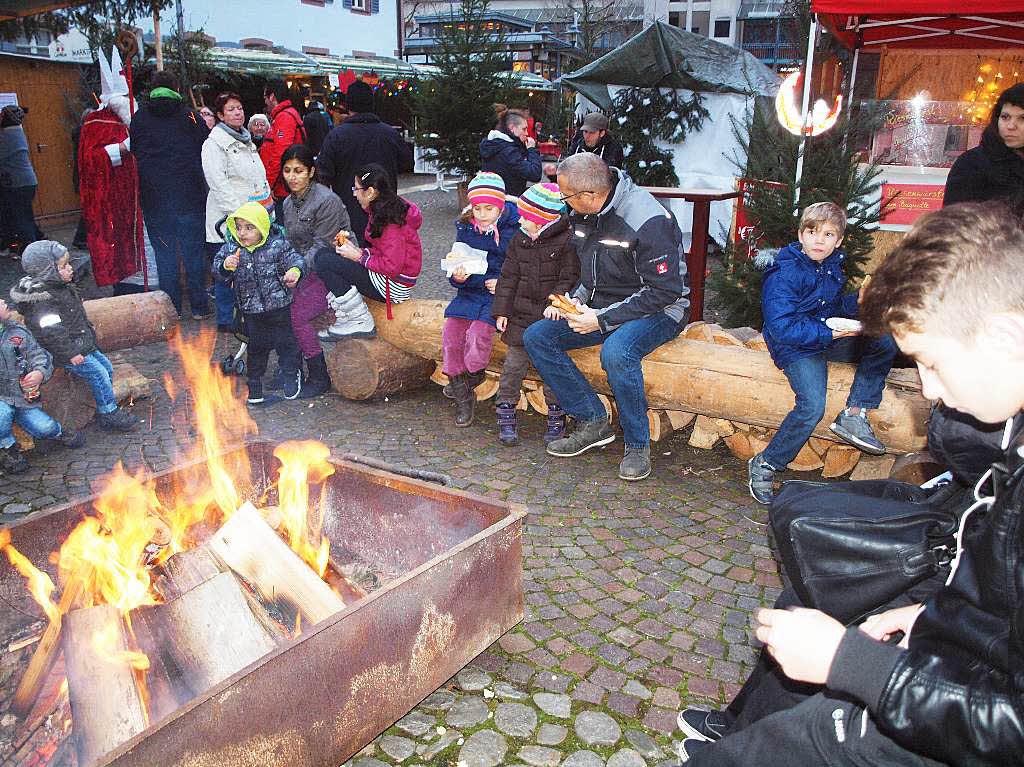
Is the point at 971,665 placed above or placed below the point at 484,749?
above

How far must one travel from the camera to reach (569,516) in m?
4.49

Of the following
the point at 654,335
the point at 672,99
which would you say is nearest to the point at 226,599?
the point at 654,335

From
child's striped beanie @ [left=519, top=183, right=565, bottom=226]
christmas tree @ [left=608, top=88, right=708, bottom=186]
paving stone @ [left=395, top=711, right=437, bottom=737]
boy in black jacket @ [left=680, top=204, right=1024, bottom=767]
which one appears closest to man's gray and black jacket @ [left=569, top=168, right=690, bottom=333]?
child's striped beanie @ [left=519, top=183, right=565, bottom=226]

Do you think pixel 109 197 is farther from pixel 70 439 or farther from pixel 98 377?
pixel 70 439

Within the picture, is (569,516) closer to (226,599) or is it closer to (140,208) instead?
(226,599)

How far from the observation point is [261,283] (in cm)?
600

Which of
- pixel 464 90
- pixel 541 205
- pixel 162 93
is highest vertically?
pixel 464 90

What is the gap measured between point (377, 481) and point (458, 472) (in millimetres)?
1571

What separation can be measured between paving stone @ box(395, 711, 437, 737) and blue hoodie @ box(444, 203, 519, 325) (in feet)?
9.96

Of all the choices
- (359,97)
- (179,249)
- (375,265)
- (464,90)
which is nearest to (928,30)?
(464,90)

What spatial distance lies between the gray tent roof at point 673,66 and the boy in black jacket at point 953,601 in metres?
10.2

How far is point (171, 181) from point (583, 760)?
6.53 meters

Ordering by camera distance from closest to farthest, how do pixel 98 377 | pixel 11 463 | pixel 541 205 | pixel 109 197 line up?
1. pixel 11 463
2. pixel 541 205
3. pixel 98 377
4. pixel 109 197

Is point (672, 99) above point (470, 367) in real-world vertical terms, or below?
above
